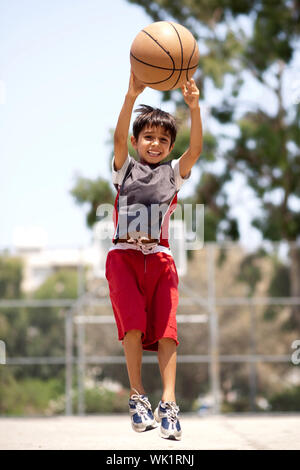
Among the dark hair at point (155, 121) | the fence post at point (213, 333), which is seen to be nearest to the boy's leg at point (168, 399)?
the dark hair at point (155, 121)

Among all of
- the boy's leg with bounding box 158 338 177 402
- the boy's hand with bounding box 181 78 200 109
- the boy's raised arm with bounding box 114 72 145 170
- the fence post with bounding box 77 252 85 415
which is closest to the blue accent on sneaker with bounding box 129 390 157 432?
the boy's leg with bounding box 158 338 177 402

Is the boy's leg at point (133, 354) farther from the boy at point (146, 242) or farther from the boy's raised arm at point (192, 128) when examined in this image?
the boy's raised arm at point (192, 128)

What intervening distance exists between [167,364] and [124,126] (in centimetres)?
139

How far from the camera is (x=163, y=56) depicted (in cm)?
397

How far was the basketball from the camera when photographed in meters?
3.97

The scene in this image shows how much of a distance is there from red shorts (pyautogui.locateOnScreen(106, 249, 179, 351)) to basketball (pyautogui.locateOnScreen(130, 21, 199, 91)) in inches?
40.0

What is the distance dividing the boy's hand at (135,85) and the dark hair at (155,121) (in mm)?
149

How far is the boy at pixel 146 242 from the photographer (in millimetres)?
3965

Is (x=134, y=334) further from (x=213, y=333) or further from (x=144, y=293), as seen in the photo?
(x=213, y=333)

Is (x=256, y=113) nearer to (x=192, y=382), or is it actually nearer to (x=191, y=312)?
(x=191, y=312)

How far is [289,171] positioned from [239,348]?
474 centimetres

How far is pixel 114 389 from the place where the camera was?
1521 centimetres

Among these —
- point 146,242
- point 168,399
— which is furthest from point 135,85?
point 168,399
